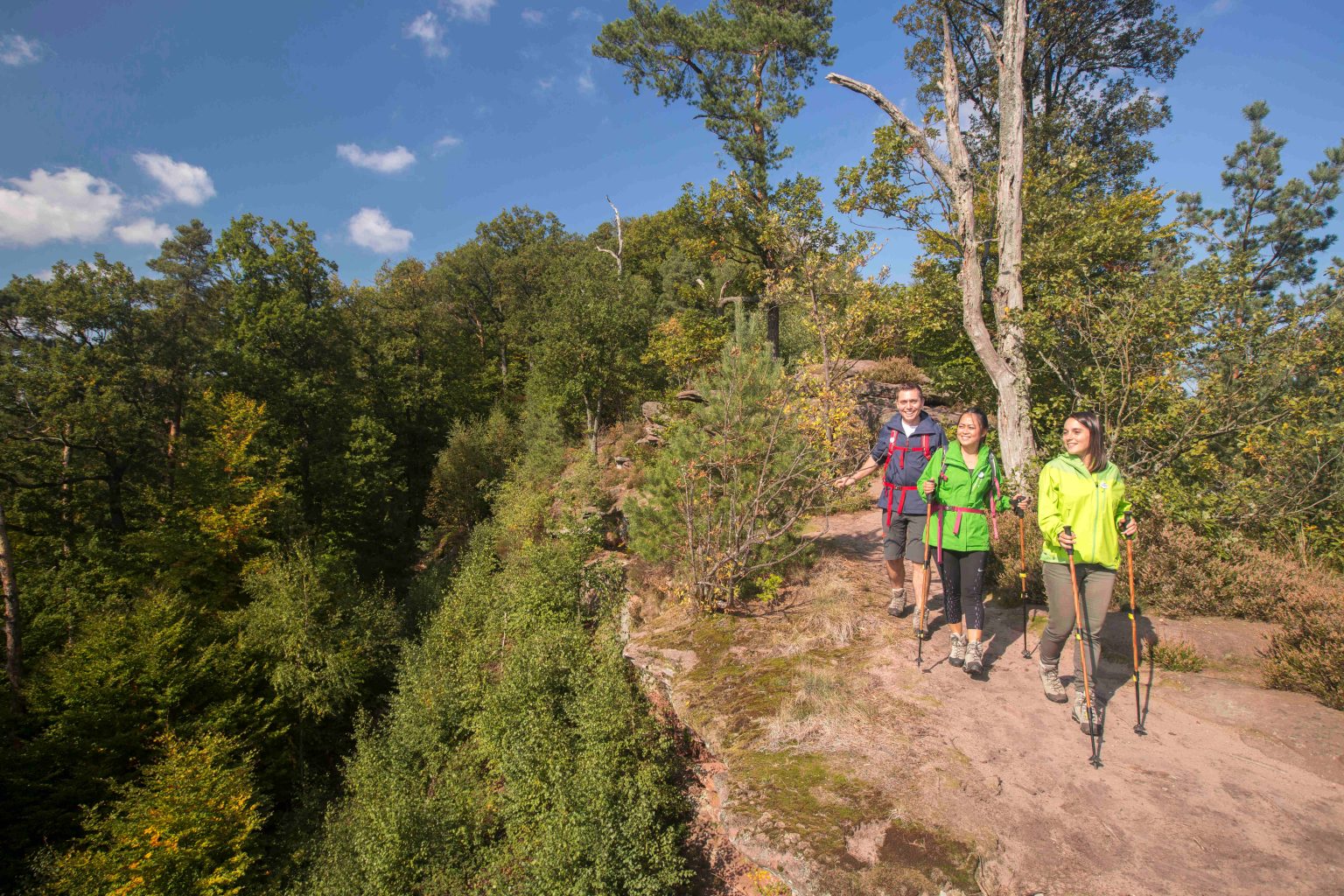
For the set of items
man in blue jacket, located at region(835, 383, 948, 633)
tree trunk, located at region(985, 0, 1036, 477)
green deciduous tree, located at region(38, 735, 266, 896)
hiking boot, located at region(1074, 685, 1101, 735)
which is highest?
tree trunk, located at region(985, 0, 1036, 477)

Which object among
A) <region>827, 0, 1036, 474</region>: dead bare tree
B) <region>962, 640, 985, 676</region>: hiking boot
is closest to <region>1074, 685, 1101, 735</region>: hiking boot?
<region>962, 640, 985, 676</region>: hiking boot

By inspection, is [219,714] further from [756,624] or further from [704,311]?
[704,311]

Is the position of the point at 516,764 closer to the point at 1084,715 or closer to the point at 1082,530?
the point at 1084,715

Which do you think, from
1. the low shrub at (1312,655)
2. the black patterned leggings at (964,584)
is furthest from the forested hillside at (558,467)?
the black patterned leggings at (964,584)

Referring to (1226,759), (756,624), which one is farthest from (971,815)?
(756,624)

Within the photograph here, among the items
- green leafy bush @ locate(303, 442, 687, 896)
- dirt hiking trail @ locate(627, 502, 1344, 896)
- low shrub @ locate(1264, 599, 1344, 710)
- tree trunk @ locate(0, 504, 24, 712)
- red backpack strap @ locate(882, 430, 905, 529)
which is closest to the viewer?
dirt hiking trail @ locate(627, 502, 1344, 896)

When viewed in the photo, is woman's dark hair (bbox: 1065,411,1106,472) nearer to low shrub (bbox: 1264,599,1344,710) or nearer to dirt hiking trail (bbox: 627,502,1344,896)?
dirt hiking trail (bbox: 627,502,1344,896)

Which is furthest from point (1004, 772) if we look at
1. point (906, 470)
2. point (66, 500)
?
point (66, 500)

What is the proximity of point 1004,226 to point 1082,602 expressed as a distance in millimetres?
5909

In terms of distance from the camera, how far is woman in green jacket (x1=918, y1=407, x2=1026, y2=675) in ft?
14.9

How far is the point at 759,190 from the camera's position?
14.4 metres

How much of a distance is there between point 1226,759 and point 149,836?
49.1 feet

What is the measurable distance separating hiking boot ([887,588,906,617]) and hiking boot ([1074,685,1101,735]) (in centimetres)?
183

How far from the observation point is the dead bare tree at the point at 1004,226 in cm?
756
